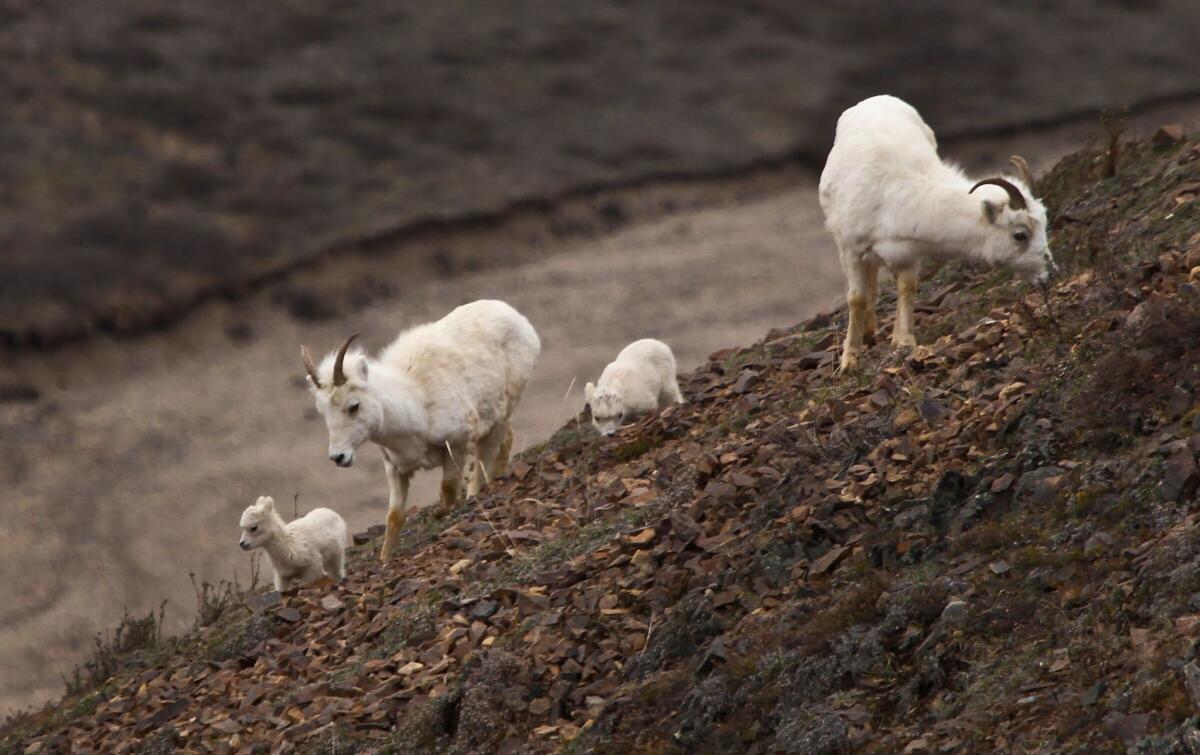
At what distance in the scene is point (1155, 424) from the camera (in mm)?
5449

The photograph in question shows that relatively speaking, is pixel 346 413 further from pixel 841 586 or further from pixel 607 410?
pixel 841 586

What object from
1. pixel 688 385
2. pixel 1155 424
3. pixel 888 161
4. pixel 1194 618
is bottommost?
pixel 1194 618

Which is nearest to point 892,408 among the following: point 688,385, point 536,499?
point 536,499

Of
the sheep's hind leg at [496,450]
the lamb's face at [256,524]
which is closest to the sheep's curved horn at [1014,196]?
the sheep's hind leg at [496,450]

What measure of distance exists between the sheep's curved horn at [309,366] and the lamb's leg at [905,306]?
3.81 m

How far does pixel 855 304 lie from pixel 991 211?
985mm

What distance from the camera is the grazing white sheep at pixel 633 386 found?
1255 cm

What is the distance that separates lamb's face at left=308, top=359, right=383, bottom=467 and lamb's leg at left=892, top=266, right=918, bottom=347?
3555mm

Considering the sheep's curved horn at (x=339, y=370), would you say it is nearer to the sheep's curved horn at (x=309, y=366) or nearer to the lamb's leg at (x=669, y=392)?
the sheep's curved horn at (x=309, y=366)

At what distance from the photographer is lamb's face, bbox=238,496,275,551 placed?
11188 millimetres

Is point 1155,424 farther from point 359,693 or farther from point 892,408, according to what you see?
point 359,693

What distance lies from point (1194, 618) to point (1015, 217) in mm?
5125

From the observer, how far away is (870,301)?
9.57m

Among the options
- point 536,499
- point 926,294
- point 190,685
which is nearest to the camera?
point 190,685
